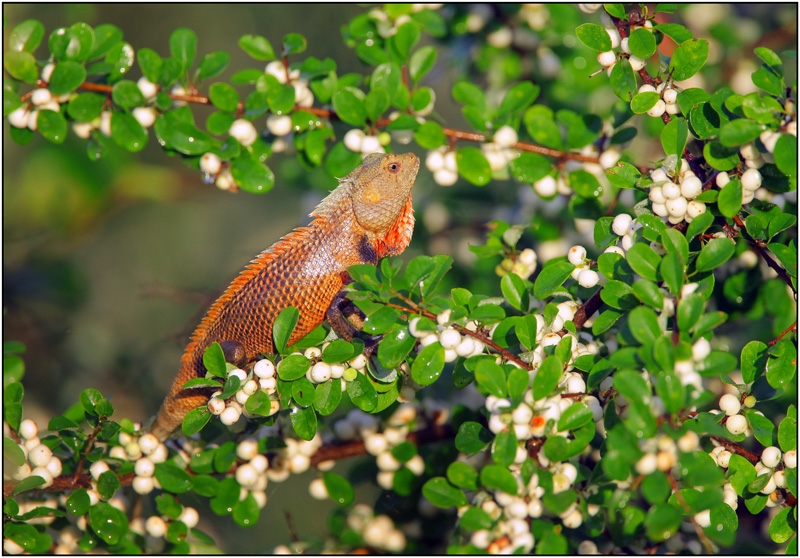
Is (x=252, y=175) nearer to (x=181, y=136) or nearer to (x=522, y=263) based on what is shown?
(x=181, y=136)

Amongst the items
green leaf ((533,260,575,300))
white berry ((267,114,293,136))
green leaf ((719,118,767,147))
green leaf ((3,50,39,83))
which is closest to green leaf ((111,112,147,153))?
green leaf ((3,50,39,83))

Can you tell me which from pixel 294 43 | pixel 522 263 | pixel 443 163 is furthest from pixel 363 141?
pixel 522 263

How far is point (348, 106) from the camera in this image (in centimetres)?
208

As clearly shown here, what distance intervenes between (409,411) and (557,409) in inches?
32.5

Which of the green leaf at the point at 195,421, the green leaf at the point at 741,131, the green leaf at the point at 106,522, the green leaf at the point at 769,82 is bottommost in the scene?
the green leaf at the point at 106,522

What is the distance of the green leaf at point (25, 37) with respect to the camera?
209 cm

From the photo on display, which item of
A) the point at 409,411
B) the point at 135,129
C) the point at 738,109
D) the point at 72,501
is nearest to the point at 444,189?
the point at 409,411

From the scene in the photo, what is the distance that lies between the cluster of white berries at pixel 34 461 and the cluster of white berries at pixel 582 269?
57.2 inches

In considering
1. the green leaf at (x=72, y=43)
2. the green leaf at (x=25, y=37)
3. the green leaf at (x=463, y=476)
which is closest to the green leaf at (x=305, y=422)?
the green leaf at (x=463, y=476)

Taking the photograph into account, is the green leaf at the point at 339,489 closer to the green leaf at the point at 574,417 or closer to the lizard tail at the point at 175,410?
the lizard tail at the point at 175,410

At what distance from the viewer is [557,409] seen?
1.48m

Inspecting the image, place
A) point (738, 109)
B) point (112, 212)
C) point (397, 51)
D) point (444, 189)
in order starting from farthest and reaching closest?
point (112, 212) → point (444, 189) → point (397, 51) → point (738, 109)

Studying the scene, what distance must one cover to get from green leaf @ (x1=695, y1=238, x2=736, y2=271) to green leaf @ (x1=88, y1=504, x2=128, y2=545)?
1.59 metres

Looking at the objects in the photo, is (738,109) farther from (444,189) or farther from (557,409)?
(444,189)
